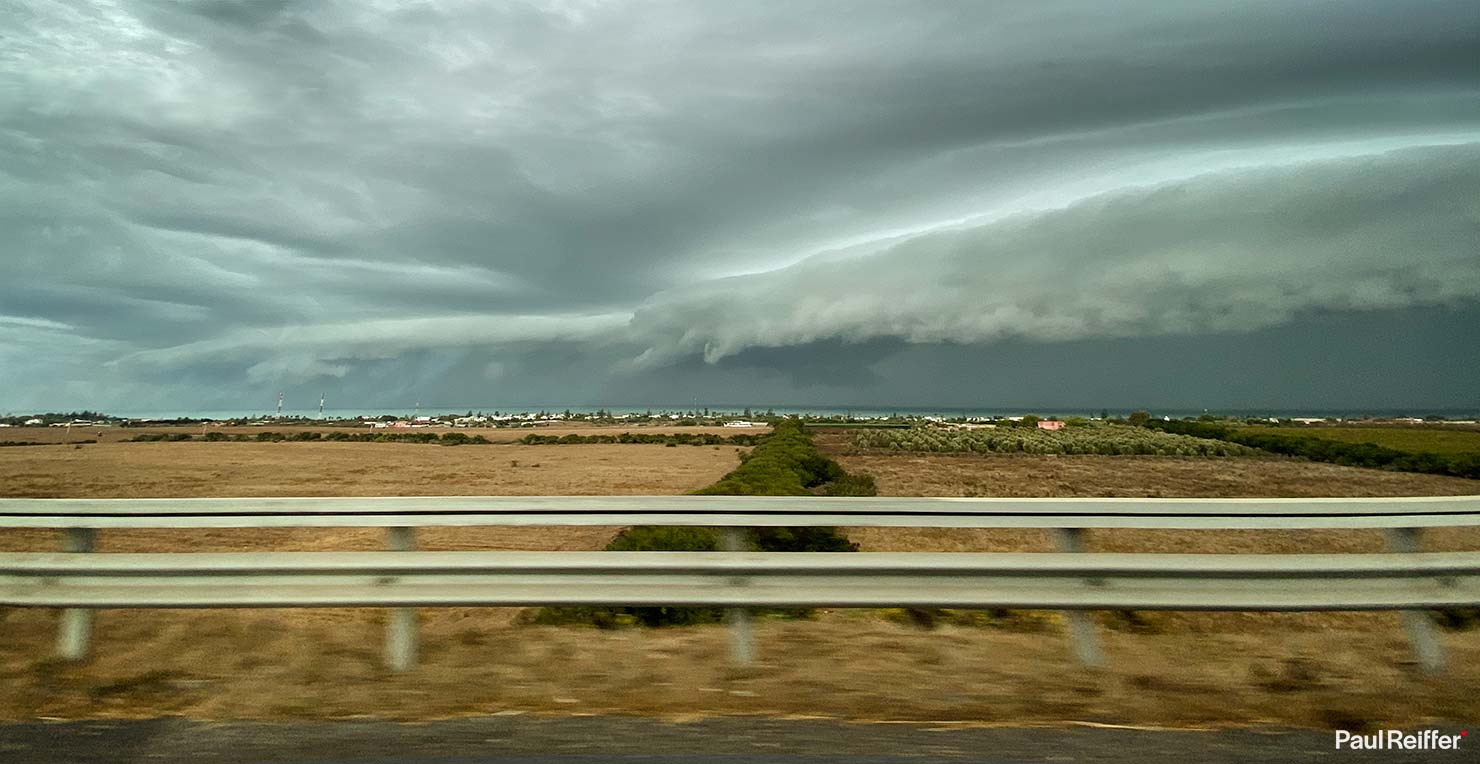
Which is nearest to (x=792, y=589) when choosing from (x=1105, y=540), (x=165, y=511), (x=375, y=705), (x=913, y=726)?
(x=913, y=726)

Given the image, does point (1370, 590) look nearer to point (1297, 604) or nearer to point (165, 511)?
point (1297, 604)

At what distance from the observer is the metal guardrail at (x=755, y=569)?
205 inches

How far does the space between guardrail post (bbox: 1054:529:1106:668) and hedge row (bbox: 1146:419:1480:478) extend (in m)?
38.3

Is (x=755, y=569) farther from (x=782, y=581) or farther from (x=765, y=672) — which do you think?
(x=765, y=672)

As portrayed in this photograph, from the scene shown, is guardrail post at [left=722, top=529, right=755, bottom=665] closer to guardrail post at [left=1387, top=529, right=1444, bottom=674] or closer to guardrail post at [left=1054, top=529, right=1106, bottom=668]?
guardrail post at [left=1054, top=529, right=1106, bottom=668]

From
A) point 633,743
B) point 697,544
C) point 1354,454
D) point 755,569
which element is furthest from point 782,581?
point 1354,454

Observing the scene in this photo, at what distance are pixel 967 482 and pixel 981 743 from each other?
36114 millimetres

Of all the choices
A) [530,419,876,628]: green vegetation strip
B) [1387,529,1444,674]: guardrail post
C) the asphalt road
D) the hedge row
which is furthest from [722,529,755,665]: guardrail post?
the hedge row

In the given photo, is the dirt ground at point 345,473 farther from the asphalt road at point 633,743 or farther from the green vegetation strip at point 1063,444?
the asphalt road at point 633,743

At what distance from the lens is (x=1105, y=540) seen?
53.3 ft

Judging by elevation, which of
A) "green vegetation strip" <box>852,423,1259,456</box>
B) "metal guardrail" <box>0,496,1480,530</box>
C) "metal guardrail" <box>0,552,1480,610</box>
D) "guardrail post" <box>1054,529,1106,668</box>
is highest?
"metal guardrail" <box>0,496,1480,530</box>

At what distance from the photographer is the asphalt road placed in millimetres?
4027

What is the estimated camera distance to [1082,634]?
5414 millimetres

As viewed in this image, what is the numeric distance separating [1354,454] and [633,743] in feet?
174
